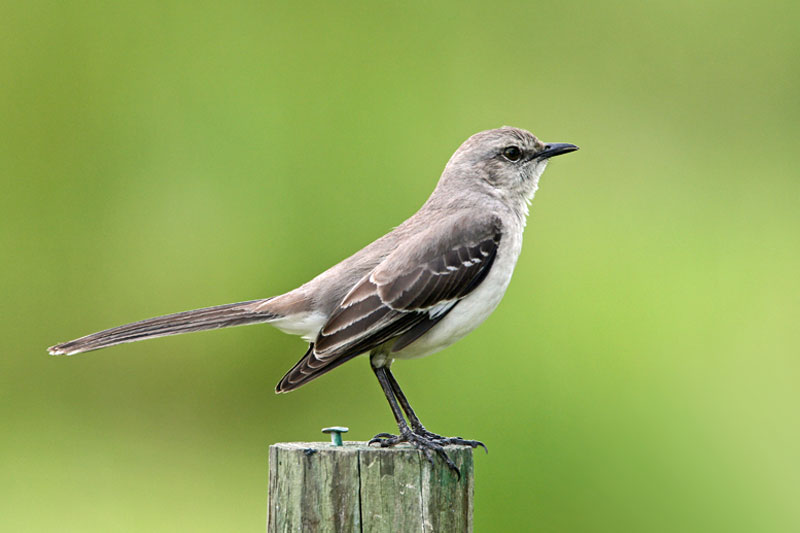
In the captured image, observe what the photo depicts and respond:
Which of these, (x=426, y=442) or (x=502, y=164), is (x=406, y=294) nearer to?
(x=426, y=442)

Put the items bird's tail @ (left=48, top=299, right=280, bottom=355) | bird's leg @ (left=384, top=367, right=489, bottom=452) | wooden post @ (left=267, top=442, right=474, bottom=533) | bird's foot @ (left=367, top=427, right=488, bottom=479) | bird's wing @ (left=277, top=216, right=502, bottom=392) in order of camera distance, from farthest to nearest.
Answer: bird's tail @ (left=48, top=299, right=280, bottom=355) < bird's wing @ (left=277, top=216, right=502, bottom=392) < bird's leg @ (left=384, top=367, right=489, bottom=452) < bird's foot @ (left=367, top=427, right=488, bottom=479) < wooden post @ (left=267, top=442, right=474, bottom=533)

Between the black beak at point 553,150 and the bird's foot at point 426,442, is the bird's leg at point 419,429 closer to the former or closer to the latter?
the bird's foot at point 426,442

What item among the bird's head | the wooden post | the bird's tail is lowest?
the wooden post

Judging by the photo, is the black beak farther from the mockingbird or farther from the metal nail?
Result: the metal nail

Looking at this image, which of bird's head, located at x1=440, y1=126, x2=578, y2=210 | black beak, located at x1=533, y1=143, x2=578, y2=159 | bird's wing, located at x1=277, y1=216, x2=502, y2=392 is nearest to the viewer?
bird's wing, located at x1=277, y1=216, x2=502, y2=392

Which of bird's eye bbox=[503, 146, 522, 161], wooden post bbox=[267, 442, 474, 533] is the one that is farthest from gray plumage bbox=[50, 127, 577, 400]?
wooden post bbox=[267, 442, 474, 533]

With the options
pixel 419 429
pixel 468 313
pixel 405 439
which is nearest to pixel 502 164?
pixel 468 313

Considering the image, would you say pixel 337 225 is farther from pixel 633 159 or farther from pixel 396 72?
pixel 633 159

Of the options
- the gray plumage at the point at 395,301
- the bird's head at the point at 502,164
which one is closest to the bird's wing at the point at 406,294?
the gray plumage at the point at 395,301
